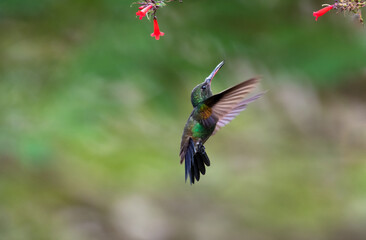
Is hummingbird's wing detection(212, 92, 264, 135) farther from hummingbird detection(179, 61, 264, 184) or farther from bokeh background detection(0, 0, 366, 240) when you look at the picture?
bokeh background detection(0, 0, 366, 240)

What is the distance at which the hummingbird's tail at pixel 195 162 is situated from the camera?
1.07 metres

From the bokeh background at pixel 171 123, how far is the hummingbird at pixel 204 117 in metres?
1.54

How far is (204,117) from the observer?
1099 mm

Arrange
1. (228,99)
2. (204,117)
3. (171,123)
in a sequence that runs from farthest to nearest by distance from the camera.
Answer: (171,123) → (204,117) → (228,99)

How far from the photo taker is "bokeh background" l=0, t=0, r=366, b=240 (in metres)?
3.02

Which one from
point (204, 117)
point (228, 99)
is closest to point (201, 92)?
point (204, 117)

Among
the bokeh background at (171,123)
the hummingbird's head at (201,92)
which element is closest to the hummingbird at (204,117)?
the hummingbird's head at (201,92)

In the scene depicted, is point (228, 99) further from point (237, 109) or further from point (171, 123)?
point (171, 123)

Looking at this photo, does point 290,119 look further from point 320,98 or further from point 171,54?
point 171,54

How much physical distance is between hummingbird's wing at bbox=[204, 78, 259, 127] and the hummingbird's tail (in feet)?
0.29

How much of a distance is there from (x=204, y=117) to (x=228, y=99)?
0.14m

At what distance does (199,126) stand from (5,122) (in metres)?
2.19

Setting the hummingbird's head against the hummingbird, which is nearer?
the hummingbird

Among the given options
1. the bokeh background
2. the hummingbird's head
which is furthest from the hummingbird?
the bokeh background
